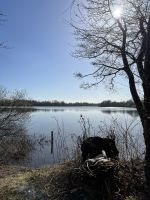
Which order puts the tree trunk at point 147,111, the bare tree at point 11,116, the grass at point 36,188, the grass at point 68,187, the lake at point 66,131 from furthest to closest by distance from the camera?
the bare tree at point 11,116, the lake at point 66,131, the grass at point 36,188, the grass at point 68,187, the tree trunk at point 147,111

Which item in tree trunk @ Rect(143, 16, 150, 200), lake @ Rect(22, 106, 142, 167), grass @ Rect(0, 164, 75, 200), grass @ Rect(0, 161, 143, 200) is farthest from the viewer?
lake @ Rect(22, 106, 142, 167)

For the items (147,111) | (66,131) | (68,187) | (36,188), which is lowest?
(66,131)

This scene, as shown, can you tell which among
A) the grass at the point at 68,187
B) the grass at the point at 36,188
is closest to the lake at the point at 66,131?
the grass at the point at 68,187

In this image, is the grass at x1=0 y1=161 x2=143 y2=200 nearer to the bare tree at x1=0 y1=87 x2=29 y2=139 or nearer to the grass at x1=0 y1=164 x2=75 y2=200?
the grass at x1=0 y1=164 x2=75 y2=200

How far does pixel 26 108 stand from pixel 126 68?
2210 centimetres

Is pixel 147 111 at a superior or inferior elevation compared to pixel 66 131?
superior

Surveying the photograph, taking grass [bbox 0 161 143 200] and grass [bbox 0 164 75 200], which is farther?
grass [bbox 0 164 75 200]

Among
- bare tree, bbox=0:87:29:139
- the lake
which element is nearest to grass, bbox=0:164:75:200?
the lake

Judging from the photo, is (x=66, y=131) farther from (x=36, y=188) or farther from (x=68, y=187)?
(x=68, y=187)

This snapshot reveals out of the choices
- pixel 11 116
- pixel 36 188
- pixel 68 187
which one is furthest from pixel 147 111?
pixel 11 116

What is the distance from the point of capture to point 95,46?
9195 millimetres

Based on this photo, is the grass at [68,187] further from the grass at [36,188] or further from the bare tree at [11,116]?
the bare tree at [11,116]

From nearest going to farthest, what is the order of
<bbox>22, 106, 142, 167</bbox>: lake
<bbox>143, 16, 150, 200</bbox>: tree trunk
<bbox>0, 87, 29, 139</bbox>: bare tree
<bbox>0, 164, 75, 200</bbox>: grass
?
<bbox>143, 16, 150, 200</bbox>: tree trunk → <bbox>0, 164, 75, 200</bbox>: grass → <bbox>22, 106, 142, 167</bbox>: lake → <bbox>0, 87, 29, 139</bbox>: bare tree

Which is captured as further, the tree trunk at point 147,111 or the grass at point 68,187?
the grass at point 68,187
